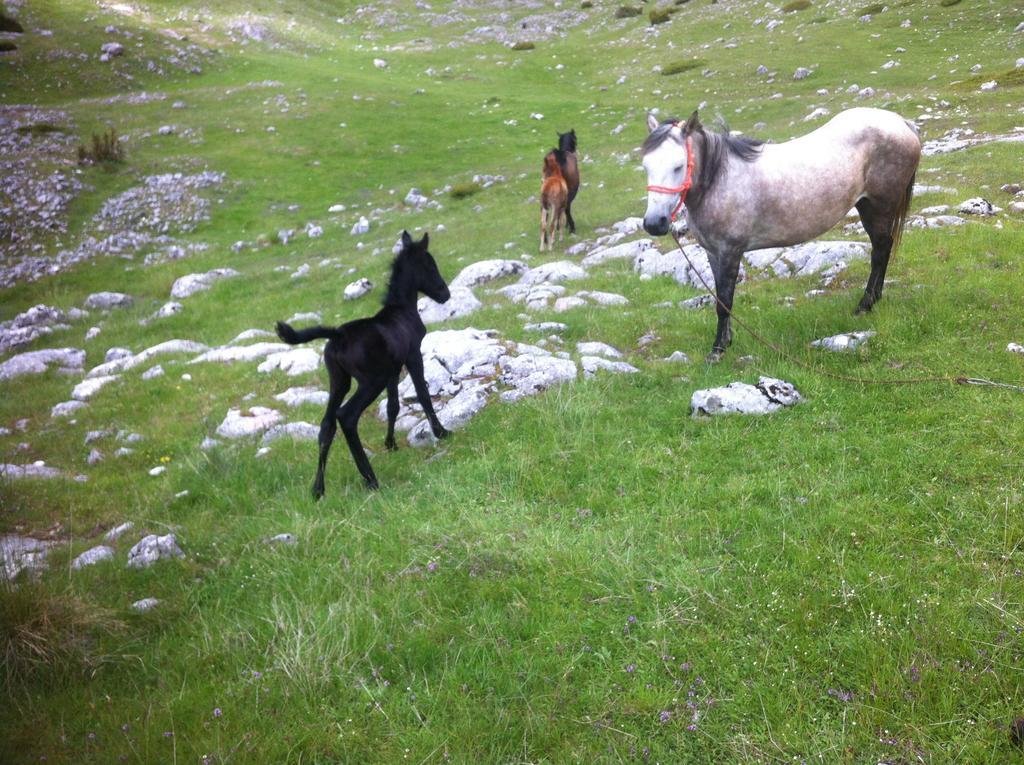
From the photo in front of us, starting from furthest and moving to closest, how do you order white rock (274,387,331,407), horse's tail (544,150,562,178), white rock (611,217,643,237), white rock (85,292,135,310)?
1. white rock (85,292,135,310)
2. white rock (611,217,643,237)
3. horse's tail (544,150,562,178)
4. white rock (274,387,331,407)

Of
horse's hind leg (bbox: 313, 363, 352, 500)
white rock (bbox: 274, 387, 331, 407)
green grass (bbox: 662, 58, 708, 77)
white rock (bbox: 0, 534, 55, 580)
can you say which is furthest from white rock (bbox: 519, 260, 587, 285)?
green grass (bbox: 662, 58, 708, 77)

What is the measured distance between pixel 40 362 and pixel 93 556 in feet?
35.7

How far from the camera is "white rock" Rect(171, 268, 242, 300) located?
18.5 meters

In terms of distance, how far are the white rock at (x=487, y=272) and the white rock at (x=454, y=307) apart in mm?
1090

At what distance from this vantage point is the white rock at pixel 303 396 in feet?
32.6

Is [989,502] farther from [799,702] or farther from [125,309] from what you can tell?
[125,309]

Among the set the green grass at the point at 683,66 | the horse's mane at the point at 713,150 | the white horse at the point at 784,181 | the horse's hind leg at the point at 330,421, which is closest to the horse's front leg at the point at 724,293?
the white horse at the point at 784,181

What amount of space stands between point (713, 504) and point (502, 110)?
3280 cm

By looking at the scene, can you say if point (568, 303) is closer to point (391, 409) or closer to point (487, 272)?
point (487, 272)

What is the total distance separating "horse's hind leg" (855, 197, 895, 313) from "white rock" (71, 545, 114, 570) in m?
9.22

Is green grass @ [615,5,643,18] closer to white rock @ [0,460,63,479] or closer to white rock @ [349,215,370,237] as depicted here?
white rock @ [349,215,370,237]

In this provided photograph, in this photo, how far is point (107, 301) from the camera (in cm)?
1836

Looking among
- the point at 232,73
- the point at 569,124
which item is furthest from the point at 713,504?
the point at 232,73

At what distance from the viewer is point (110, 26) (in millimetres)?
45031
